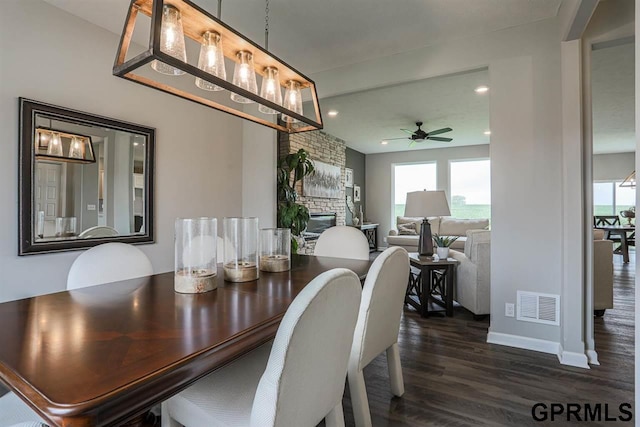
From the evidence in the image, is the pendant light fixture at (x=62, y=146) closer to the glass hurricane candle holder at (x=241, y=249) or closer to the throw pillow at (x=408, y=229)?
the glass hurricane candle holder at (x=241, y=249)

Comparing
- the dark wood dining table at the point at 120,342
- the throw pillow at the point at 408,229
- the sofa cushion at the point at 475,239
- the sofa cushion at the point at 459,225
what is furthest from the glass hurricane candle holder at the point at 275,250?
the sofa cushion at the point at 459,225

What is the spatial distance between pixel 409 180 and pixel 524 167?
6085mm

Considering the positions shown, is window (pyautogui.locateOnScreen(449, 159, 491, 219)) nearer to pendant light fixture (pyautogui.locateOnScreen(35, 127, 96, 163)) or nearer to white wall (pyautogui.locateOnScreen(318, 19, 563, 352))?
white wall (pyautogui.locateOnScreen(318, 19, 563, 352))

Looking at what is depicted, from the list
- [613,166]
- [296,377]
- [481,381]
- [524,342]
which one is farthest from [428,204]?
[613,166]

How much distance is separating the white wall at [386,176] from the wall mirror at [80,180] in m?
6.69

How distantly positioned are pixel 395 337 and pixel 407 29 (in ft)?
7.98

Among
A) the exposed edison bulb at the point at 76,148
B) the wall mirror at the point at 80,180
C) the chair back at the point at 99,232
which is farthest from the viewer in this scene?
the chair back at the point at 99,232

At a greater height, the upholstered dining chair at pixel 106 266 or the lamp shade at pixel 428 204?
the lamp shade at pixel 428 204

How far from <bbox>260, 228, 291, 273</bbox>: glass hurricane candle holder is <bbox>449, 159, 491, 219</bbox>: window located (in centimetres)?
702

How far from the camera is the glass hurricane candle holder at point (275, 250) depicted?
1.87 metres

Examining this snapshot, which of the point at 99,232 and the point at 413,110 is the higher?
the point at 413,110

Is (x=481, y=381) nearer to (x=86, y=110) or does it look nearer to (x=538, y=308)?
(x=538, y=308)

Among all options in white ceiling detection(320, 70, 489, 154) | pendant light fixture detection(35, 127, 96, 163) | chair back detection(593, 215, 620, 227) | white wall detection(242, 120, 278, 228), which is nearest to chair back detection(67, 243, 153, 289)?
pendant light fixture detection(35, 127, 96, 163)

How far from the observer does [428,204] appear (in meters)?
3.57
